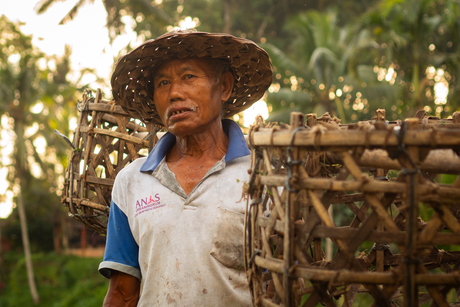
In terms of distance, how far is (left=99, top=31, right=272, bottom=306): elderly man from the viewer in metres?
1.60

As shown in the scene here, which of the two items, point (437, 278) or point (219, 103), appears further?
point (219, 103)

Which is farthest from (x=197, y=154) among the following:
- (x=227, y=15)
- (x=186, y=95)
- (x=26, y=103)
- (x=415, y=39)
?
(x=26, y=103)

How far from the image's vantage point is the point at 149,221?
1676mm

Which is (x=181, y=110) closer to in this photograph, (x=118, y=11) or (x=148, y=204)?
(x=148, y=204)

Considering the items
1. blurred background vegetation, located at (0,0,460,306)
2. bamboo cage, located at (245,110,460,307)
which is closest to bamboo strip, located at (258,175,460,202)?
bamboo cage, located at (245,110,460,307)

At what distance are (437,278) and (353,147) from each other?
35 cm

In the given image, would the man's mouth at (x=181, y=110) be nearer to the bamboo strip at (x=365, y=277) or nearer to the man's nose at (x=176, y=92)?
the man's nose at (x=176, y=92)

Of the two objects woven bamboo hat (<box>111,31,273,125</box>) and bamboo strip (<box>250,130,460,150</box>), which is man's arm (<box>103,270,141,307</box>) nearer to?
woven bamboo hat (<box>111,31,273,125</box>)

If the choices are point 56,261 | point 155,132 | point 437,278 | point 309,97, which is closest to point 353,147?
point 437,278

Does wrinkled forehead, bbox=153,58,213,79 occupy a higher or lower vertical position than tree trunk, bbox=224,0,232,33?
lower

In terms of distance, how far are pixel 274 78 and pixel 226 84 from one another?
46.0 feet

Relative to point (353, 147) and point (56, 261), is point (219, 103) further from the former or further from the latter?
point (56, 261)

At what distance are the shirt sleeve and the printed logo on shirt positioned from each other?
11 cm

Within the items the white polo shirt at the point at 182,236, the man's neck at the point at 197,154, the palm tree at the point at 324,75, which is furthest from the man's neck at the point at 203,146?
the palm tree at the point at 324,75
